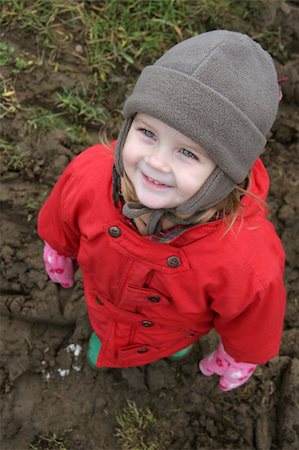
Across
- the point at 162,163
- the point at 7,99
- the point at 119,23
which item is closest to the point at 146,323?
the point at 162,163

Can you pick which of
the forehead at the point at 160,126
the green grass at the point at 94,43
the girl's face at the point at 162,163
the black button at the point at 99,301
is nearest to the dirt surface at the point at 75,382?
the green grass at the point at 94,43

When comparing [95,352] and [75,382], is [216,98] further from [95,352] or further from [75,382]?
[75,382]

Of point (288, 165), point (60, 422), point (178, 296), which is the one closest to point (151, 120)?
point (178, 296)

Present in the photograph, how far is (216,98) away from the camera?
1.17 metres

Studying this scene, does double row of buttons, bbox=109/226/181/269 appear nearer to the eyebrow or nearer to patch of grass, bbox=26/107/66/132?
the eyebrow

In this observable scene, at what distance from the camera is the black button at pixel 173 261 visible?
144 cm

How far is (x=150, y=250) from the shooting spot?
1.46 m

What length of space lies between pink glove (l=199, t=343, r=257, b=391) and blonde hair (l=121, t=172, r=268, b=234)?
0.69 metres

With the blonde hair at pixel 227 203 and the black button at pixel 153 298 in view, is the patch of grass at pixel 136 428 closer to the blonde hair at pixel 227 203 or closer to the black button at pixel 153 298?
the black button at pixel 153 298

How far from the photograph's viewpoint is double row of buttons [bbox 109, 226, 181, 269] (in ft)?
4.73

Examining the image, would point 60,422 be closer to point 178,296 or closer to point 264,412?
point 264,412

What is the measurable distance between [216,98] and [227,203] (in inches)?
13.5

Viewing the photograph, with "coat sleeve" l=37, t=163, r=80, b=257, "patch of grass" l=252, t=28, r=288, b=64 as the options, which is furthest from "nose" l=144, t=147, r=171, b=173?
"patch of grass" l=252, t=28, r=288, b=64

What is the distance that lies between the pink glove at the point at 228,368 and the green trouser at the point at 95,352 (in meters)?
0.13
